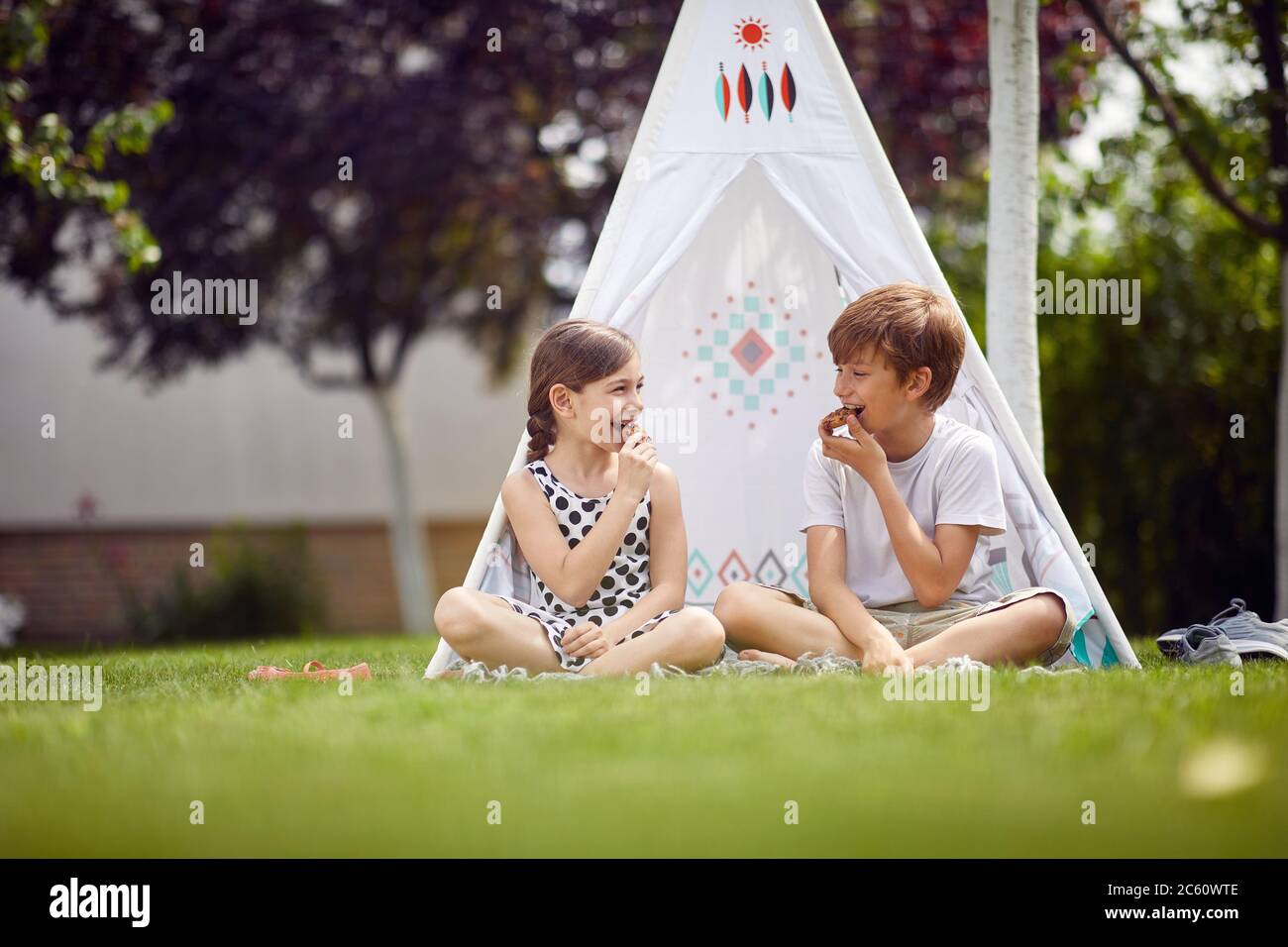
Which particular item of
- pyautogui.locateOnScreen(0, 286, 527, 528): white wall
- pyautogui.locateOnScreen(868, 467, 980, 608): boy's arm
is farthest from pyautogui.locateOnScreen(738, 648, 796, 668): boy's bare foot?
pyautogui.locateOnScreen(0, 286, 527, 528): white wall

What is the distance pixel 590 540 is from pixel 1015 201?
7.84 ft

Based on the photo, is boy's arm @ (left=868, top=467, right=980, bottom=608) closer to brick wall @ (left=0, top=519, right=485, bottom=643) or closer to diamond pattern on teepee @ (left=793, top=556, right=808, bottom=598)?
diamond pattern on teepee @ (left=793, top=556, right=808, bottom=598)

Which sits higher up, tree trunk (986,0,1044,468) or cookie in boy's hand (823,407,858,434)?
tree trunk (986,0,1044,468)

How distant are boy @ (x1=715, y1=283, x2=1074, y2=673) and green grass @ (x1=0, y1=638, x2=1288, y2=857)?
1.83 ft

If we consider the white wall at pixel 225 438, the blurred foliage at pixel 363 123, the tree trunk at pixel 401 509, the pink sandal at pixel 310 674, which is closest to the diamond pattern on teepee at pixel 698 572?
the pink sandal at pixel 310 674

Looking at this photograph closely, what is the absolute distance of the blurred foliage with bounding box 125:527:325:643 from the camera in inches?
352

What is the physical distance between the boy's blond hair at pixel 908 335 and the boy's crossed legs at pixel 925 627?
2.06 feet

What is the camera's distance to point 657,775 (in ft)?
6.88

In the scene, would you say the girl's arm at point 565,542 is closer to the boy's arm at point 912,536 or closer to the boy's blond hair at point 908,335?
the boy's arm at point 912,536

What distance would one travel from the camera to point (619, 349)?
12.1ft

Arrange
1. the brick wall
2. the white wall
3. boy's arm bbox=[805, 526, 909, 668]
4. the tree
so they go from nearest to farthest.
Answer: boy's arm bbox=[805, 526, 909, 668]
the tree
the brick wall
the white wall

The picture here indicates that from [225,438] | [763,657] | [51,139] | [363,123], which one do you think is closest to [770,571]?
[763,657]

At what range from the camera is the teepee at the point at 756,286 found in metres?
3.88

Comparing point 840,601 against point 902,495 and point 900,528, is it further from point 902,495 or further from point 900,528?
point 902,495
